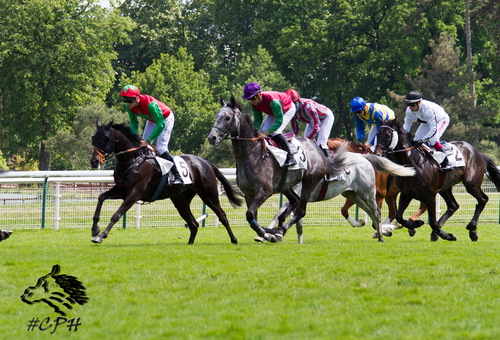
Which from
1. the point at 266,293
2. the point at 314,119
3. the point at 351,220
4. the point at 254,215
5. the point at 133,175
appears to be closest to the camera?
the point at 266,293

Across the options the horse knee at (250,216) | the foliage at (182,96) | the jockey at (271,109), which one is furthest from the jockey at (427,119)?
the foliage at (182,96)

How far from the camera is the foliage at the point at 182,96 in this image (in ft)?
127

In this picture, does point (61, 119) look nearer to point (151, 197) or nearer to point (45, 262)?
point (151, 197)

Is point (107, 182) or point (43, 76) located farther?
point (43, 76)

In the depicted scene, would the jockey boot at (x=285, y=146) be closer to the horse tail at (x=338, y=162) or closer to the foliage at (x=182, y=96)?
the horse tail at (x=338, y=162)

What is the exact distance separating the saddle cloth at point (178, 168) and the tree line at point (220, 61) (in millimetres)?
22668

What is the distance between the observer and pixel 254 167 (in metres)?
8.73

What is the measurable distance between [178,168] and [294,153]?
1.83 meters

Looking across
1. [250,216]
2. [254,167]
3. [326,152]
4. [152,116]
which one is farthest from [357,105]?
[152,116]

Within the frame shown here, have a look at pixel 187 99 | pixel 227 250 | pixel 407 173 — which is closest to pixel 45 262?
pixel 227 250

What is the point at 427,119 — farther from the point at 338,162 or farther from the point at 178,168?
the point at 178,168

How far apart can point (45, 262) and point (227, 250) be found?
2.46m

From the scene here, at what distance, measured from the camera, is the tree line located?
107ft

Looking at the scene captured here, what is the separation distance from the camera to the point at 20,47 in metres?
31.2
